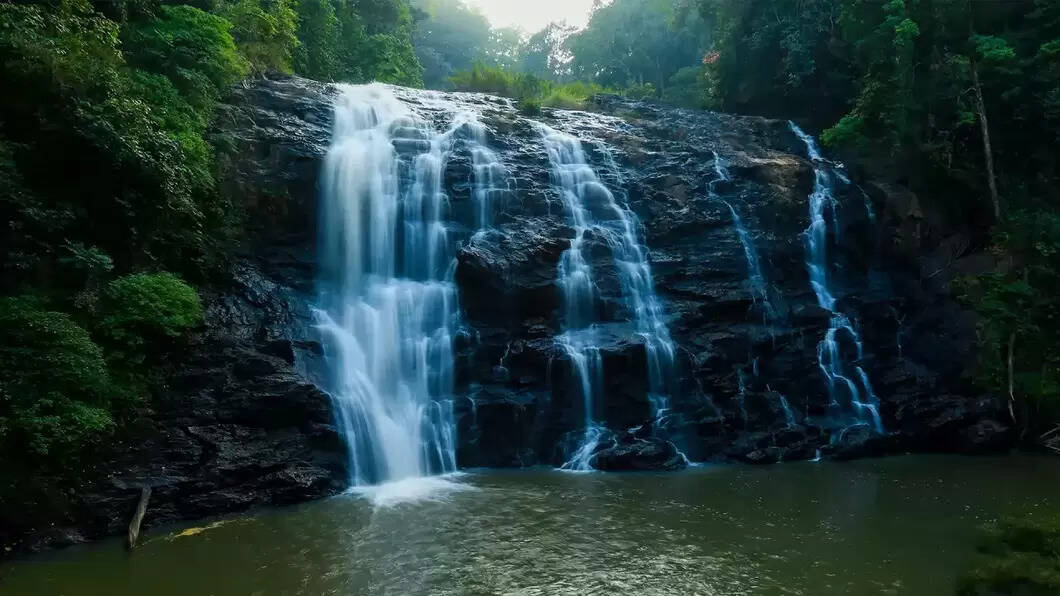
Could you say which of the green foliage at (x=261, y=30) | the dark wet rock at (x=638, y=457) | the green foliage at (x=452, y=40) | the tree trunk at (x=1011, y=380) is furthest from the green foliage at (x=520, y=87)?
the green foliage at (x=452, y=40)

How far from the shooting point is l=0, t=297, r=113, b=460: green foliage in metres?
8.20

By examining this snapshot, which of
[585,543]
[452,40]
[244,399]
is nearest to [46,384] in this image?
[244,399]

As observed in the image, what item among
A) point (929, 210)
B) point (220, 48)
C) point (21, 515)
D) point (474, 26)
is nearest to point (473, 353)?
point (21, 515)

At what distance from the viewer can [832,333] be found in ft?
52.1

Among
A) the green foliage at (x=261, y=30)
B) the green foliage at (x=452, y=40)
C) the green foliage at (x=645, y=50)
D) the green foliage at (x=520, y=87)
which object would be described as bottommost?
the green foliage at (x=261, y=30)

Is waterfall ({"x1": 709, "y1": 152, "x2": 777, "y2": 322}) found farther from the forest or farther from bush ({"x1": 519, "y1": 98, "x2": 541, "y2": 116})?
bush ({"x1": 519, "y1": 98, "x2": 541, "y2": 116})

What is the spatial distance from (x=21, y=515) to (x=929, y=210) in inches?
814

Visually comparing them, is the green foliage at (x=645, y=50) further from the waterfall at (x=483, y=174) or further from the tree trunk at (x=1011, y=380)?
the tree trunk at (x=1011, y=380)

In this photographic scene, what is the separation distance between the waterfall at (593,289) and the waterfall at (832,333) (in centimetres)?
394

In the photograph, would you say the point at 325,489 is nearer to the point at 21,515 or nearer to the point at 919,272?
the point at 21,515

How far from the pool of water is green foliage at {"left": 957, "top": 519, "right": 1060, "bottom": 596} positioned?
0.90 m

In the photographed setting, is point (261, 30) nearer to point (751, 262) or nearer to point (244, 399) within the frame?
point (244, 399)

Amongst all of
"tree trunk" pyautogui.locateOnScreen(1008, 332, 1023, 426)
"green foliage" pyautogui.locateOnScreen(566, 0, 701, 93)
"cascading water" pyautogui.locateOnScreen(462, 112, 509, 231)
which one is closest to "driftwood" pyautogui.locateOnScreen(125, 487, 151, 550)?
"cascading water" pyautogui.locateOnScreen(462, 112, 509, 231)

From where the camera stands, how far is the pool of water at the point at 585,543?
7.41m
